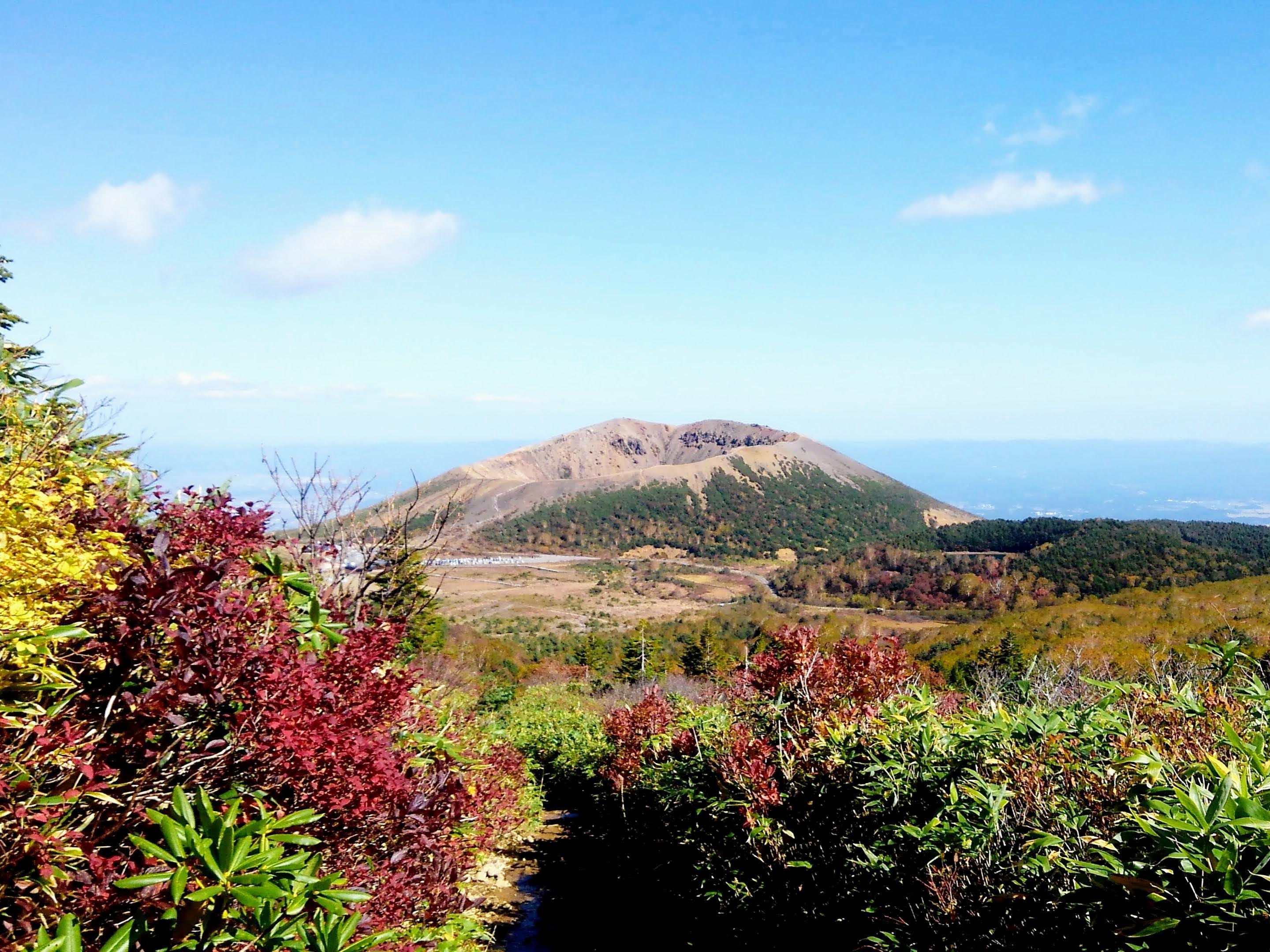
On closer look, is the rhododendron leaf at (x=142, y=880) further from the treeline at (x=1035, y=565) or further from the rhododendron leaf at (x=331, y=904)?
the treeline at (x=1035, y=565)

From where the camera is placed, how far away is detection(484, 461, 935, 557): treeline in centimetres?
8800

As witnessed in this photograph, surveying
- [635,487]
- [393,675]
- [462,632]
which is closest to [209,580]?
[393,675]

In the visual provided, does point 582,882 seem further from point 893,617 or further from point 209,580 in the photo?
point 893,617

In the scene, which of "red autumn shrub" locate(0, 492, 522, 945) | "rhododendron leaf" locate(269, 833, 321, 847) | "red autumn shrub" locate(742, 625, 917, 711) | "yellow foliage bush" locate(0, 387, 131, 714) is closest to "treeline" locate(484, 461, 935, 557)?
"red autumn shrub" locate(742, 625, 917, 711)

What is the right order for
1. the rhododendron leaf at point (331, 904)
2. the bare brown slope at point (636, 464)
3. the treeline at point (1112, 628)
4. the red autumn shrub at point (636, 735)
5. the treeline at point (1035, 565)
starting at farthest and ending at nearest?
the bare brown slope at point (636, 464) < the treeline at point (1035, 565) < the treeline at point (1112, 628) < the red autumn shrub at point (636, 735) < the rhododendron leaf at point (331, 904)

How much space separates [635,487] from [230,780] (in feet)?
320

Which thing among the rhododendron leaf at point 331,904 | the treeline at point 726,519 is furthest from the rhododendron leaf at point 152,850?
the treeline at point 726,519

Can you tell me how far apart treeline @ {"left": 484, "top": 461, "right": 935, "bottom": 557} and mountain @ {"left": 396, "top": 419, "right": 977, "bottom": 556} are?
0.15m

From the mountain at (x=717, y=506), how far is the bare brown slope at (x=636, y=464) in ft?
1.09

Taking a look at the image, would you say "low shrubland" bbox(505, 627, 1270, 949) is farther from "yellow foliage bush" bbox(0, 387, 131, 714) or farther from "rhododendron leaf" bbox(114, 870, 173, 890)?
"yellow foliage bush" bbox(0, 387, 131, 714)

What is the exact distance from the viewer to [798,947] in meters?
3.74

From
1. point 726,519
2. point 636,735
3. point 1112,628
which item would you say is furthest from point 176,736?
point 726,519

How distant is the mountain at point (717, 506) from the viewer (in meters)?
88.6

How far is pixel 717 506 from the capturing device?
95.1m
